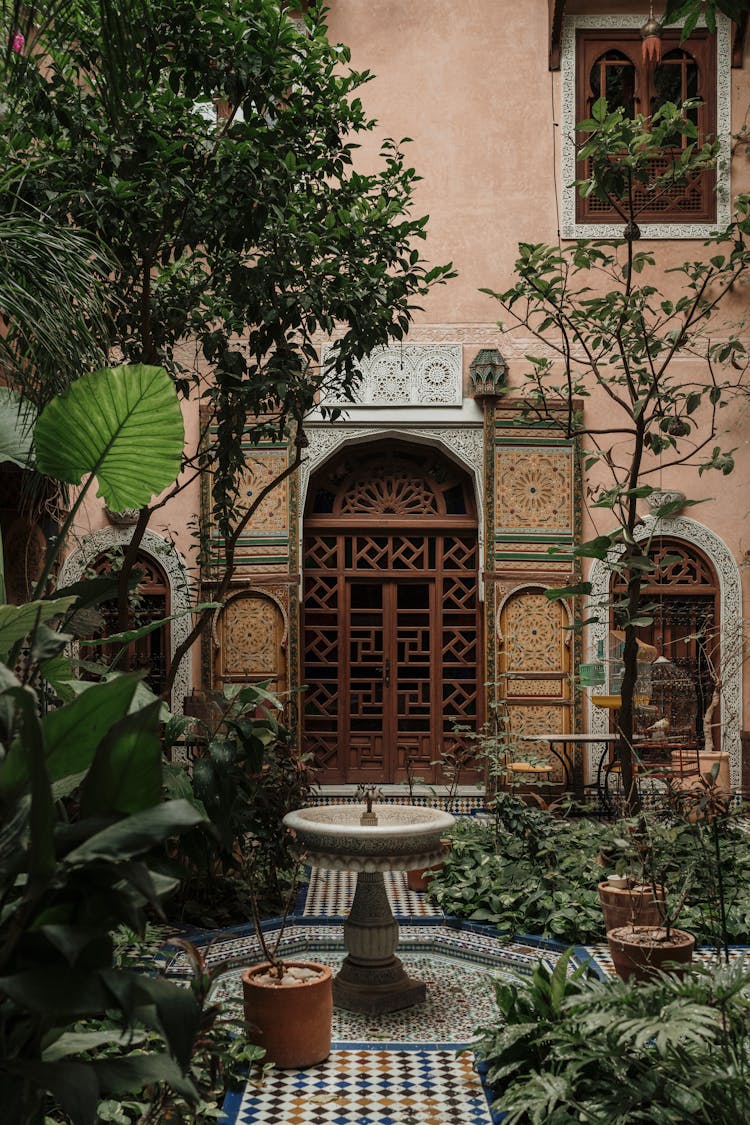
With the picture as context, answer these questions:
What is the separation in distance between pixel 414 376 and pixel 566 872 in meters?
4.67

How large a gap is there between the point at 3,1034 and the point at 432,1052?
9.20 ft

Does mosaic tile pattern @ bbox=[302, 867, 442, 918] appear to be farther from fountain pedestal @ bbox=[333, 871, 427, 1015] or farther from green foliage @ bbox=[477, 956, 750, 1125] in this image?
green foliage @ bbox=[477, 956, 750, 1125]

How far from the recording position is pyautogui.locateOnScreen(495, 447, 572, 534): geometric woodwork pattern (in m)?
9.25

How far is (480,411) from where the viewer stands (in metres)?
9.31

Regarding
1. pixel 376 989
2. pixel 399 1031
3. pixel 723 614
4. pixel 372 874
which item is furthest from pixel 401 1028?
pixel 723 614

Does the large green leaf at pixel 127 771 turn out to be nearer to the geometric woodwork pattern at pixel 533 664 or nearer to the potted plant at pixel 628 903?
the potted plant at pixel 628 903

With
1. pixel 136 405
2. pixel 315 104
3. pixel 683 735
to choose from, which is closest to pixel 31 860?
pixel 136 405

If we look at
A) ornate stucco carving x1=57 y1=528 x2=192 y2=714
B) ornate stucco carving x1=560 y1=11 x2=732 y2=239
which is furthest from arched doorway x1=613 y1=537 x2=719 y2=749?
ornate stucco carving x1=57 y1=528 x2=192 y2=714

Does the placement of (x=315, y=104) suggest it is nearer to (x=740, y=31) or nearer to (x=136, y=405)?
(x=136, y=405)

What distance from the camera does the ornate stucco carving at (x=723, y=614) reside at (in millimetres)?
9013

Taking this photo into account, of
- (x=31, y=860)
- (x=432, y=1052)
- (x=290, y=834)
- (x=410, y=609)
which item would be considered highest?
(x=410, y=609)

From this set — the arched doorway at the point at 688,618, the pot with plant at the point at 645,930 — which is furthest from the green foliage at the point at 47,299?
the arched doorway at the point at 688,618

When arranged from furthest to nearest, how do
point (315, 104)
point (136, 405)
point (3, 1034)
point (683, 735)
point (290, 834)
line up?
1. point (683, 735)
2. point (290, 834)
3. point (315, 104)
4. point (136, 405)
5. point (3, 1034)

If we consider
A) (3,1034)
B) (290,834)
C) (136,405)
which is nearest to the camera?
(3,1034)
